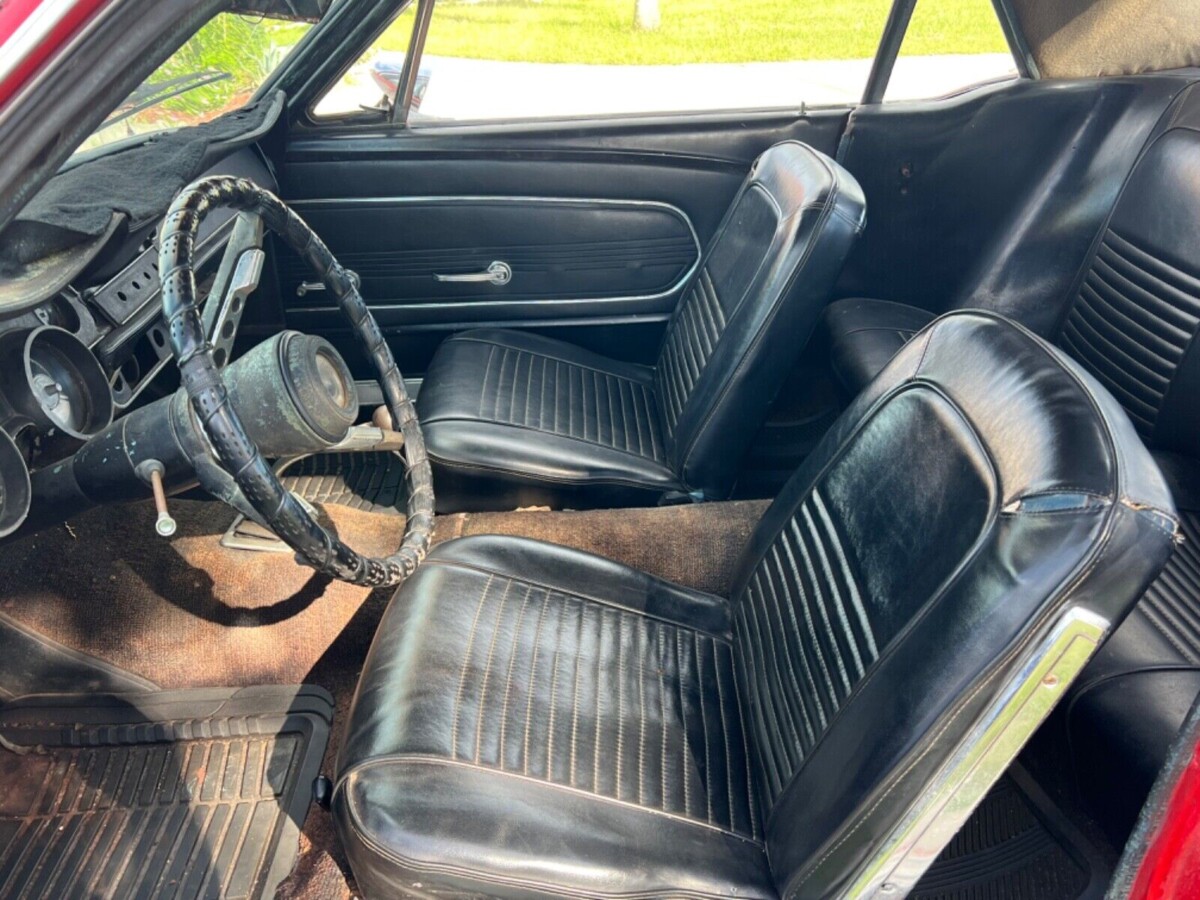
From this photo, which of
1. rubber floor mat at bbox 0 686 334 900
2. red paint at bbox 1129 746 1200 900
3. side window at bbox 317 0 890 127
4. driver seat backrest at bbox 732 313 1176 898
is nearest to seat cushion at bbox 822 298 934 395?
side window at bbox 317 0 890 127

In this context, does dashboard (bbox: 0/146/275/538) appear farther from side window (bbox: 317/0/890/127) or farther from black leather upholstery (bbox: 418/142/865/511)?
side window (bbox: 317/0/890/127)

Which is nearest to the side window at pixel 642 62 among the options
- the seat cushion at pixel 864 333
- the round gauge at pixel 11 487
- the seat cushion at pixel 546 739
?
the seat cushion at pixel 864 333

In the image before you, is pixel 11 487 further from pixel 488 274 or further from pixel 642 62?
pixel 642 62

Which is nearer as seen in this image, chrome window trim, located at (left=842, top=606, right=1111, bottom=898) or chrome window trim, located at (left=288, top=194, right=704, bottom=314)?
chrome window trim, located at (left=842, top=606, right=1111, bottom=898)

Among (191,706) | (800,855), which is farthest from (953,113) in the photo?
(191,706)

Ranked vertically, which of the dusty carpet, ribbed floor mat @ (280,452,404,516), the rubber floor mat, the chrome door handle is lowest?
the rubber floor mat

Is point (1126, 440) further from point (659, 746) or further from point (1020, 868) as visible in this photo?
point (1020, 868)

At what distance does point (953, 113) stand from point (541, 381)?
1140 millimetres

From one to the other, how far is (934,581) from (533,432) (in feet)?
3.43

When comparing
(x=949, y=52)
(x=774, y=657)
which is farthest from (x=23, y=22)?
(x=949, y=52)

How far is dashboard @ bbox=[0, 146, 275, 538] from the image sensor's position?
1161 millimetres

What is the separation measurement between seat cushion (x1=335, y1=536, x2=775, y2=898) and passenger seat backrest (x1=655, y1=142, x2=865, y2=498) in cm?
31

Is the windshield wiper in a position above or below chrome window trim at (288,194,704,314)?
above

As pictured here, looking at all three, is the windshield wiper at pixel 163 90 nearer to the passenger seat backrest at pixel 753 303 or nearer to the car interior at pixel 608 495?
the car interior at pixel 608 495
